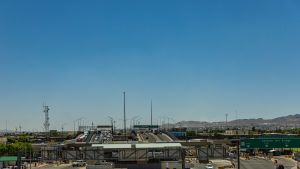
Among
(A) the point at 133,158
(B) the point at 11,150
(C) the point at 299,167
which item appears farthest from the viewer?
(B) the point at 11,150

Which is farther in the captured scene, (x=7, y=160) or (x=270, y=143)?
(x=7, y=160)

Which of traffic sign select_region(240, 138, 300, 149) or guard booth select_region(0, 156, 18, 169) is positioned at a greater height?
traffic sign select_region(240, 138, 300, 149)

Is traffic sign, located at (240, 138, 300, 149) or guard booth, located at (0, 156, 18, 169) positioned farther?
guard booth, located at (0, 156, 18, 169)

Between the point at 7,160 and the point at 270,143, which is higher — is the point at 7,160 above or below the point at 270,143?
below

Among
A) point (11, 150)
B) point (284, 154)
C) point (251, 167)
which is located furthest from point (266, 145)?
point (11, 150)

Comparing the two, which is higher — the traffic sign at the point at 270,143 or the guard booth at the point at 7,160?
the traffic sign at the point at 270,143

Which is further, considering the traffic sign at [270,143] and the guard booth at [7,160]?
the guard booth at [7,160]

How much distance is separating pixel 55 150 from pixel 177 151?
48.3ft

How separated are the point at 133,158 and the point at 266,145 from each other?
122ft

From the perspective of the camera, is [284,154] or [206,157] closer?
[206,157]

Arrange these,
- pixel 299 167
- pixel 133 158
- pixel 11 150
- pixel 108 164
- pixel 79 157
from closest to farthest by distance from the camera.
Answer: pixel 79 157, pixel 133 158, pixel 108 164, pixel 299 167, pixel 11 150

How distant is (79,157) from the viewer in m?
61.6

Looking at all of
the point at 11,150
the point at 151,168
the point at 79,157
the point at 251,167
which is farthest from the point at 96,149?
the point at 11,150

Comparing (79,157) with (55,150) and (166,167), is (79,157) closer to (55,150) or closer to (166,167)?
(55,150)
